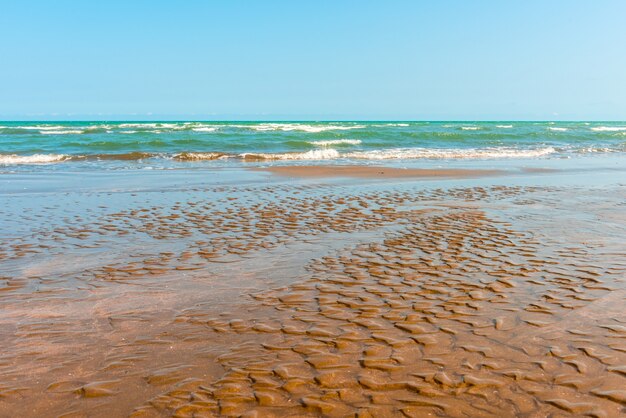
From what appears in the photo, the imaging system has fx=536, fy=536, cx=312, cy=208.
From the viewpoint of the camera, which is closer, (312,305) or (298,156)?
(312,305)

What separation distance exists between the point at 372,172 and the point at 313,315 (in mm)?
14257

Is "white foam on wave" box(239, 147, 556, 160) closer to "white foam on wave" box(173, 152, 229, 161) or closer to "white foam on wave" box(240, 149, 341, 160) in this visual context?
"white foam on wave" box(240, 149, 341, 160)

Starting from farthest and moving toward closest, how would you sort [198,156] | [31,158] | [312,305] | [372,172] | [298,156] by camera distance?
[298,156], [198,156], [31,158], [372,172], [312,305]

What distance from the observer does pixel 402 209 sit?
37.7 feet

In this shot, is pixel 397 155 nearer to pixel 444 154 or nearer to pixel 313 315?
pixel 444 154

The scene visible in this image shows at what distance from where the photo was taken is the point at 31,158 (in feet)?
83.1

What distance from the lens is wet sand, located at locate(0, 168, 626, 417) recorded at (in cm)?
386

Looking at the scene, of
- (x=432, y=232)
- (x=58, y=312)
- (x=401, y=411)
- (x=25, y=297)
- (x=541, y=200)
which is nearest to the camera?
(x=401, y=411)

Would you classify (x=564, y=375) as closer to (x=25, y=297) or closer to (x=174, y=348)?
(x=174, y=348)

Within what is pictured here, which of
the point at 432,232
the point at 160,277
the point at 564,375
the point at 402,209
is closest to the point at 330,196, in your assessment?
the point at 402,209

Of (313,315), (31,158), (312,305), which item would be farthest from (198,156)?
(313,315)

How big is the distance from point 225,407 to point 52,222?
7.75 meters

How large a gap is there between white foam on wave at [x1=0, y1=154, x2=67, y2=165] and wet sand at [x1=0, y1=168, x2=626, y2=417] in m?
16.0

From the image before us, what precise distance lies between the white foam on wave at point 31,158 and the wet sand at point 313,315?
1600 cm
